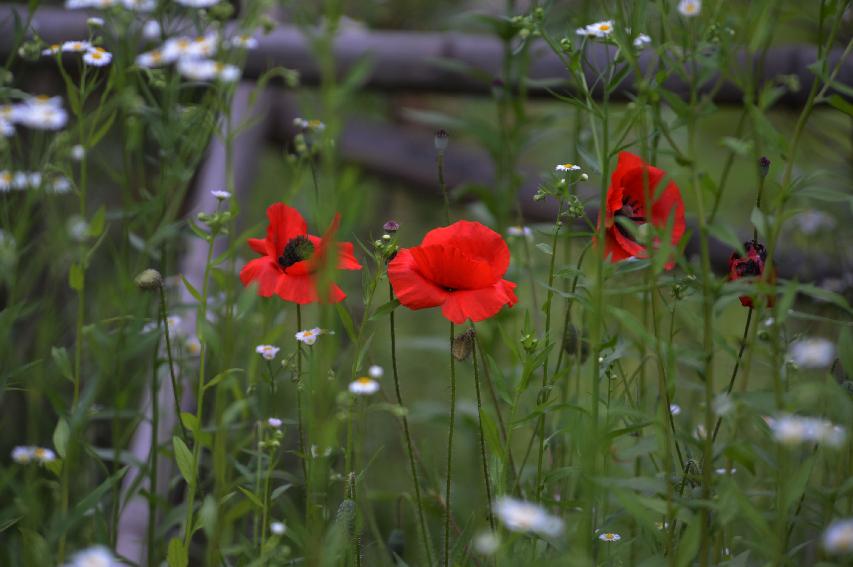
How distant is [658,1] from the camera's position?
808 millimetres

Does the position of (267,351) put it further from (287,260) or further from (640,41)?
(640,41)

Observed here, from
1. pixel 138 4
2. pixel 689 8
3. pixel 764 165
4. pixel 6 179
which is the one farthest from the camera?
pixel 6 179

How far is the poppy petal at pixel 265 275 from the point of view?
0.85 meters

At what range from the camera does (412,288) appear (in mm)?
819

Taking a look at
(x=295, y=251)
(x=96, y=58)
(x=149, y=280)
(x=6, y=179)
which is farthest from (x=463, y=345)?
(x=6, y=179)

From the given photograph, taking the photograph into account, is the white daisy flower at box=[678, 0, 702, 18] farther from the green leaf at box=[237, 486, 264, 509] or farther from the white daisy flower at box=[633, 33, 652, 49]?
the green leaf at box=[237, 486, 264, 509]

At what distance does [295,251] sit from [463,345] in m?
0.19

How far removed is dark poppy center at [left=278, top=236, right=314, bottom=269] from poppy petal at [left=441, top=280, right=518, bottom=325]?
14 centimetres

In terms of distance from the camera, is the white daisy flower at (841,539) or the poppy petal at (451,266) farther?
the poppy petal at (451,266)

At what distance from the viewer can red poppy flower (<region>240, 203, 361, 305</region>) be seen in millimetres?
829

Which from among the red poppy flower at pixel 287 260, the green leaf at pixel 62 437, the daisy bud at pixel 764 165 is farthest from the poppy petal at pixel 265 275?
the daisy bud at pixel 764 165

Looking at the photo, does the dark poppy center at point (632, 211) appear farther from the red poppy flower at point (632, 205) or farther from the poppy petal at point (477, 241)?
the poppy petal at point (477, 241)

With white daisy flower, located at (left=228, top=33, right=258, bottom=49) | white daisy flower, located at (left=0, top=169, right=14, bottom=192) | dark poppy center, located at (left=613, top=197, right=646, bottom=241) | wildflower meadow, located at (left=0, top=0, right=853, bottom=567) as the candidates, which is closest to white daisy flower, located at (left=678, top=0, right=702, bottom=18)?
wildflower meadow, located at (left=0, top=0, right=853, bottom=567)

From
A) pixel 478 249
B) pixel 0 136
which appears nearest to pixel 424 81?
pixel 0 136
